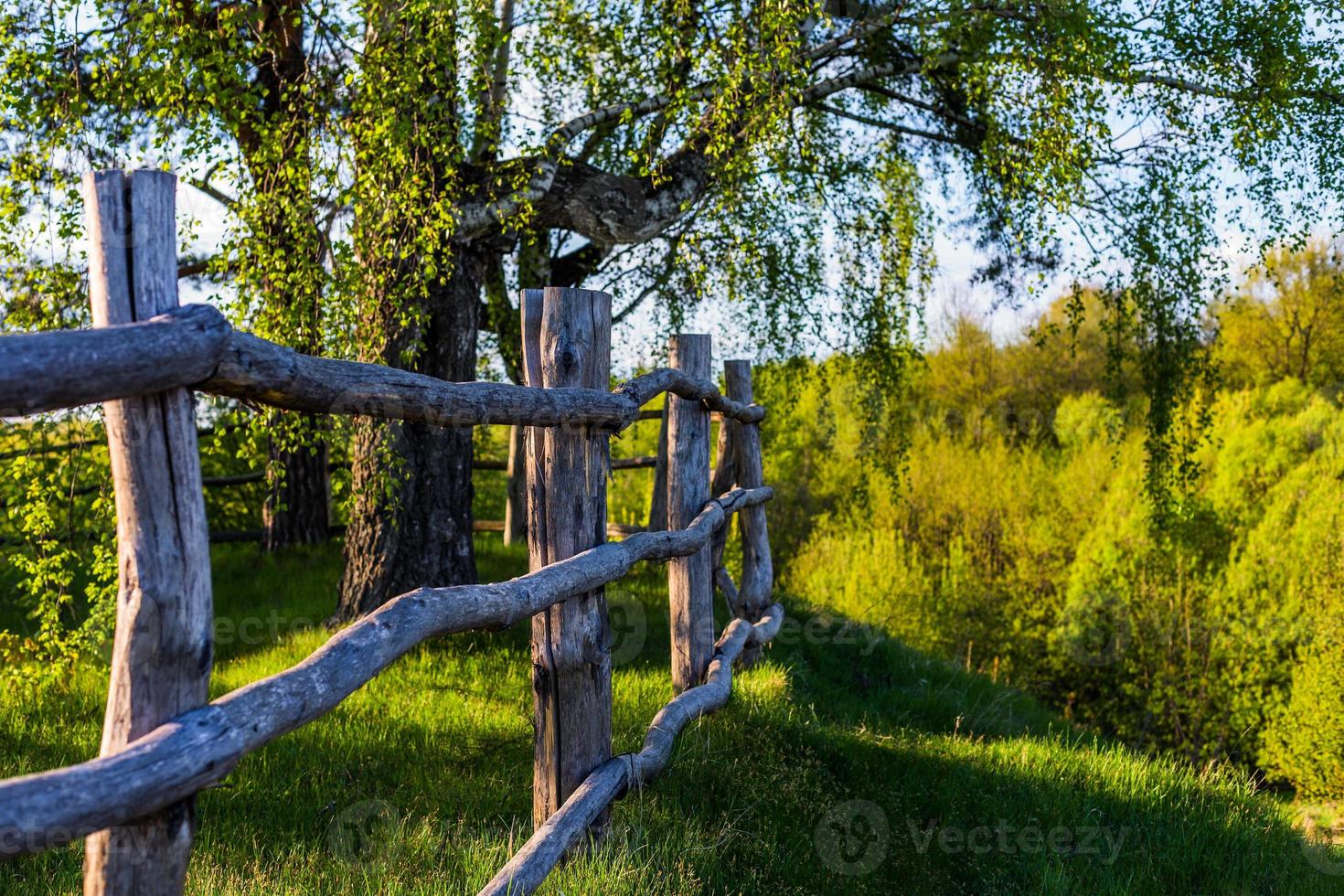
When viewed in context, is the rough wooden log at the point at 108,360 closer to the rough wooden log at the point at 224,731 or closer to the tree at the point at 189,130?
the rough wooden log at the point at 224,731

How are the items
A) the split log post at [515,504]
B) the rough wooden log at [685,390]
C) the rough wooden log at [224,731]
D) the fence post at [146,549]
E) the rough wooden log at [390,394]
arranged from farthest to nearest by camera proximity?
the split log post at [515,504] → the rough wooden log at [685,390] → the rough wooden log at [390,394] → the fence post at [146,549] → the rough wooden log at [224,731]

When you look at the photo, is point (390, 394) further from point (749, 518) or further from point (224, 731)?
point (749, 518)

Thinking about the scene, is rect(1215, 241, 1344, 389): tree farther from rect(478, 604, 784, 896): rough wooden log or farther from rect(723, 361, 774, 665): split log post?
rect(478, 604, 784, 896): rough wooden log

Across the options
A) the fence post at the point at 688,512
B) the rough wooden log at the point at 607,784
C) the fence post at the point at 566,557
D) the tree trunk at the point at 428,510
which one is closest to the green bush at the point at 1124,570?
the tree trunk at the point at 428,510

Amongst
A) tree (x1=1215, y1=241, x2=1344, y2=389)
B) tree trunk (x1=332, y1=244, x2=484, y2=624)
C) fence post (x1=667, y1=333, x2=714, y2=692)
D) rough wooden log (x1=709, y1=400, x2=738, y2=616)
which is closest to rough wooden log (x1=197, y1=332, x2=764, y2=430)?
fence post (x1=667, y1=333, x2=714, y2=692)

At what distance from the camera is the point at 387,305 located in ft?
18.7

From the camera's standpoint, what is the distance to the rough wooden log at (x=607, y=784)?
299cm

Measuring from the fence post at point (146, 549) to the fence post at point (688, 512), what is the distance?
3222 mm

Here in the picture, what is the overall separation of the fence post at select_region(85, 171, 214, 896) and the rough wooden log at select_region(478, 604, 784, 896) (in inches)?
43.5

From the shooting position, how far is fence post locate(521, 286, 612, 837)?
358 cm

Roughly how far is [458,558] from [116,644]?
5.24 m

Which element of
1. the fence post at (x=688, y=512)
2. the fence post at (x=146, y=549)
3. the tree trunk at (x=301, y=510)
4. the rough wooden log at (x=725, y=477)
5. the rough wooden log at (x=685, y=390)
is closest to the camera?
the fence post at (x=146, y=549)

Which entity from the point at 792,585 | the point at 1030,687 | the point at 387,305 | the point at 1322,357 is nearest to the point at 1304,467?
the point at 1322,357

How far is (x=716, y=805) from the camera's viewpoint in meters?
4.14
